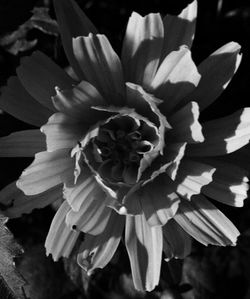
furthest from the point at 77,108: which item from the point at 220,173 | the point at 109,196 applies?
the point at 220,173

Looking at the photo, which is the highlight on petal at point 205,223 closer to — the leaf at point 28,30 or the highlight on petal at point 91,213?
the highlight on petal at point 91,213

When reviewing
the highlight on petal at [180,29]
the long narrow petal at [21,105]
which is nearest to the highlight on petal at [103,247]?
the long narrow petal at [21,105]

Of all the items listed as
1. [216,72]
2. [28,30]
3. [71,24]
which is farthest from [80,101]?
[28,30]

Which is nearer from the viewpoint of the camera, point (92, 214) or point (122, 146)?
point (92, 214)

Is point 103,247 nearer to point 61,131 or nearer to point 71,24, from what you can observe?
point 61,131

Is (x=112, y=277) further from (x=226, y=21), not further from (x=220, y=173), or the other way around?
(x=226, y=21)

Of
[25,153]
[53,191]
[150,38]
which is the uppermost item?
[150,38]
